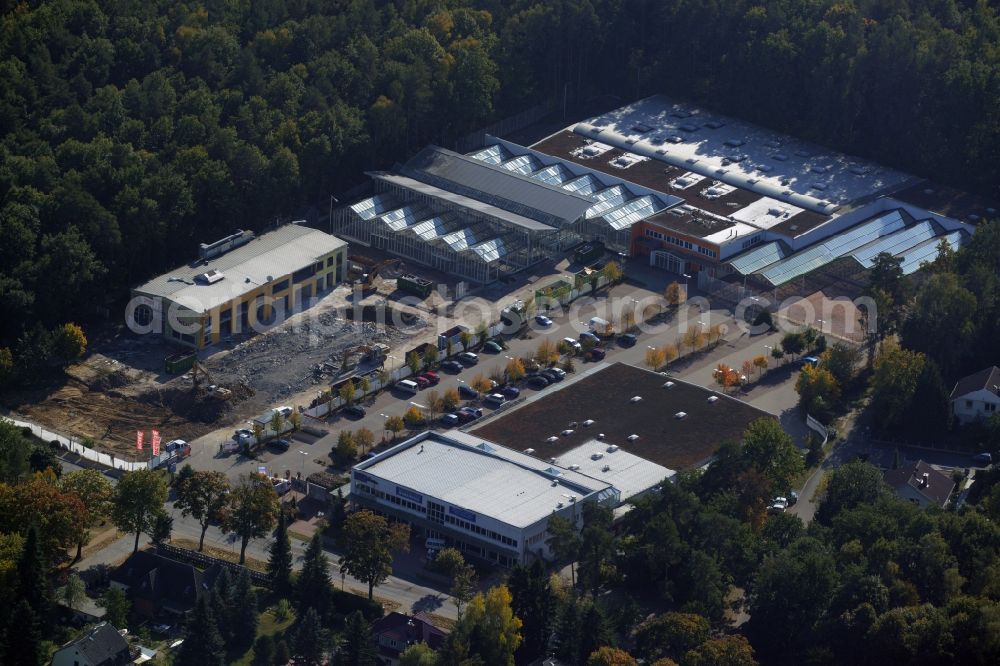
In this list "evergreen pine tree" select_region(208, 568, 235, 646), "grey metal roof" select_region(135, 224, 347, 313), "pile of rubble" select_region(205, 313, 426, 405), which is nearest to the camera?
"evergreen pine tree" select_region(208, 568, 235, 646)

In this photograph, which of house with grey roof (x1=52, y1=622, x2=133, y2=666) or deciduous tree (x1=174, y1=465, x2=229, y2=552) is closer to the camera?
house with grey roof (x1=52, y1=622, x2=133, y2=666)

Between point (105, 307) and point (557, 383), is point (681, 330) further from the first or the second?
point (105, 307)

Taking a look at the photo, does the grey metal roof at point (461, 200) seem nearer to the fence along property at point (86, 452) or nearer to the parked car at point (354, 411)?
the parked car at point (354, 411)

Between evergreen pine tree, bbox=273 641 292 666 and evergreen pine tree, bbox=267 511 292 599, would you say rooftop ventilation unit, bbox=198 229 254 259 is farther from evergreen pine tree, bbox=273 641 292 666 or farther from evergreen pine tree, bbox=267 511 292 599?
evergreen pine tree, bbox=273 641 292 666

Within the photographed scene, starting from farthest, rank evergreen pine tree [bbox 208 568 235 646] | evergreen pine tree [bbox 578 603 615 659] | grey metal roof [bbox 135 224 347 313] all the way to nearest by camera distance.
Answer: grey metal roof [bbox 135 224 347 313], evergreen pine tree [bbox 208 568 235 646], evergreen pine tree [bbox 578 603 615 659]

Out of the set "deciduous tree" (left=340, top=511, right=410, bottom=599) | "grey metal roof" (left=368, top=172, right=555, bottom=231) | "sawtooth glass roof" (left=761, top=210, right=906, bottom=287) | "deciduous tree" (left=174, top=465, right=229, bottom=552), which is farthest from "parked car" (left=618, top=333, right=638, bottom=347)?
"deciduous tree" (left=174, top=465, right=229, bottom=552)

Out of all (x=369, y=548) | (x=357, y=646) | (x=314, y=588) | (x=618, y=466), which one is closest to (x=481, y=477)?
(x=618, y=466)

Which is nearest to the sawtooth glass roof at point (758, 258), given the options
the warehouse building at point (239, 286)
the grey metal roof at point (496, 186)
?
the grey metal roof at point (496, 186)
